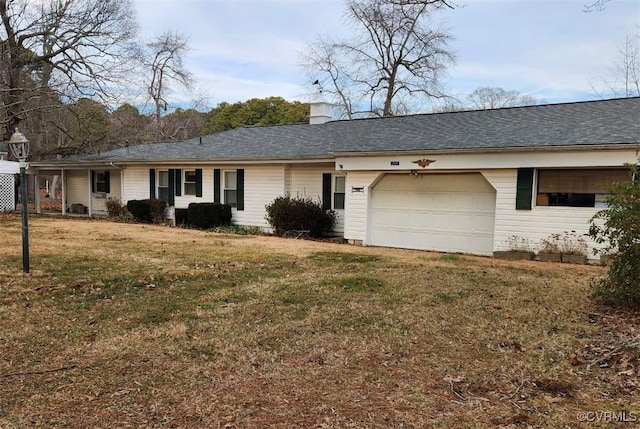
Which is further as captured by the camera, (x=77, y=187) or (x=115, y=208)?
(x=77, y=187)

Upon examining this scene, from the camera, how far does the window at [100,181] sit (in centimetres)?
2020

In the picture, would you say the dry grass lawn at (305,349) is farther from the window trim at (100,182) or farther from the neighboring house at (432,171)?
the window trim at (100,182)

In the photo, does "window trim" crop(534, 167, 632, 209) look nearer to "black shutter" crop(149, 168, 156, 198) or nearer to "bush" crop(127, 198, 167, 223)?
"bush" crop(127, 198, 167, 223)

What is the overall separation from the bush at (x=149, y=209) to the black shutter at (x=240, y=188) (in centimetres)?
324

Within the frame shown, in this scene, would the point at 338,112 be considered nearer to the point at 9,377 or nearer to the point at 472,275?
the point at 472,275

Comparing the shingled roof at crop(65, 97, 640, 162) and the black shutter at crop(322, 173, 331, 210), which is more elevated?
the shingled roof at crop(65, 97, 640, 162)

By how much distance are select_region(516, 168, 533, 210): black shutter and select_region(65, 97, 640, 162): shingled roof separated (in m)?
0.61


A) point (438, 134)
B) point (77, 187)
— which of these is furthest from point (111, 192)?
point (438, 134)

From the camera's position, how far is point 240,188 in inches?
616

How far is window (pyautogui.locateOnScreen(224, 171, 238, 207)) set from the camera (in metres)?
16.0

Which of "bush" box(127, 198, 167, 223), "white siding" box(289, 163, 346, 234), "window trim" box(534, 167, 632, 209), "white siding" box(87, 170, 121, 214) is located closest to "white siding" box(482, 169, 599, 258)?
"window trim" box(534, 167, 632, 209)

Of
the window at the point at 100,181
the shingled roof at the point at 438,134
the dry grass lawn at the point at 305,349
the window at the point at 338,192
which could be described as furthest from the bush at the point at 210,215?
the dry grass lawn at the point at 305,349

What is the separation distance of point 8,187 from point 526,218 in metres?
21.8

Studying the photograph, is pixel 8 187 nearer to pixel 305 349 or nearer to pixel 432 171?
pixel 432 171
